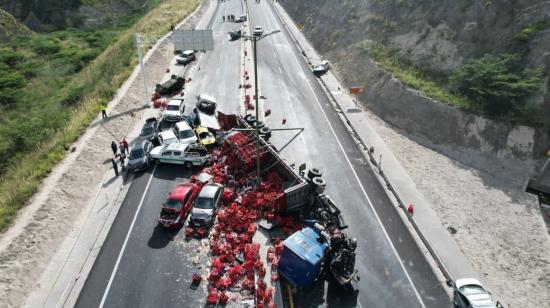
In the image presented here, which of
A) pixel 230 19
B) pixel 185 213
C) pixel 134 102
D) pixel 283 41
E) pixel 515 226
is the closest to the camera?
pixel 185 213

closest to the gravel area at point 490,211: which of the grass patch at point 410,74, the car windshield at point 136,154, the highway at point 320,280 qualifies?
the highway at point 320,280

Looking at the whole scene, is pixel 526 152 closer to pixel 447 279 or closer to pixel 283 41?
pixel 447 279

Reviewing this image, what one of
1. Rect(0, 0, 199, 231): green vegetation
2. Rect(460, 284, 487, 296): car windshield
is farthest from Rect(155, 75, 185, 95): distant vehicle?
Rect(460, 284, 487, 296): car windshield

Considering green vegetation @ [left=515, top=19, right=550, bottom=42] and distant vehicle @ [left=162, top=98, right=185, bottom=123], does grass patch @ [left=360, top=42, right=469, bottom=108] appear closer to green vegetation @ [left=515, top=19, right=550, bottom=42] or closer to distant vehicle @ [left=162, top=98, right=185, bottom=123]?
green vegetation @ [left=515, top=19, right=550, bottom=42]

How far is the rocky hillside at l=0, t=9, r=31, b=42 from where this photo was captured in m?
76.8

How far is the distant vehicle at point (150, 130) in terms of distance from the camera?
105ft

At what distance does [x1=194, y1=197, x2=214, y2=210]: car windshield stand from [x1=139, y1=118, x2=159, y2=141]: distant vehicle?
36.0 feet

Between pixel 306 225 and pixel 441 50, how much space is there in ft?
102

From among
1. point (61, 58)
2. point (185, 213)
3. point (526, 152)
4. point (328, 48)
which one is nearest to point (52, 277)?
point (185, 213)

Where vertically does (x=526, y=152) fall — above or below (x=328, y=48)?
below

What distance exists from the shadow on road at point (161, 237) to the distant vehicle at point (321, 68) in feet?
110

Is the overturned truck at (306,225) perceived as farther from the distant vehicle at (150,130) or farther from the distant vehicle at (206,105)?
the distant vehicle at (206,105)

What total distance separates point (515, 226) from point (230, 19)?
67.9 meters

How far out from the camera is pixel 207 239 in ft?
72.1
